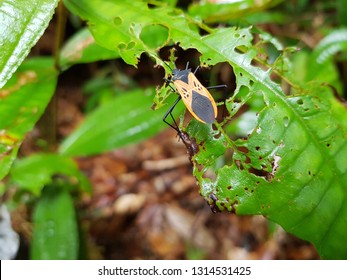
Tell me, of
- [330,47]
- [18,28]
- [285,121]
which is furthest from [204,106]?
[330,47]

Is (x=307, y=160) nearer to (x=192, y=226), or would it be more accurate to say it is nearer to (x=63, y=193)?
(x=63, y=193)

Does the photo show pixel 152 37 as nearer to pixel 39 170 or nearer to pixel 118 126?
pixel 118 126

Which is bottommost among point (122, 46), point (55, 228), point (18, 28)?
point (55, 228)

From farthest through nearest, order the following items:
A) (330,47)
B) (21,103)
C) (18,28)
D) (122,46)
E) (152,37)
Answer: (330,47) < (152,37) < (21,103) < (122,46) < (18,28)

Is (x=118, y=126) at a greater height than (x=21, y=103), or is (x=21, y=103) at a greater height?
(x=21, y=103)

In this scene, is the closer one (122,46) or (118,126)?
(122,46)

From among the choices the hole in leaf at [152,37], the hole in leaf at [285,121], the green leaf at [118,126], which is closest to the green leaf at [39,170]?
the green leaf at [118,126]
